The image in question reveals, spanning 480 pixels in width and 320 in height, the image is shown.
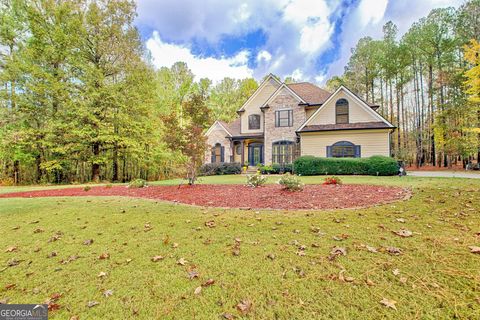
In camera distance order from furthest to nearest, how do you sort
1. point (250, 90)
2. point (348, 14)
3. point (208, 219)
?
point (250, 90)
point (348, 14)
point (208, 219)

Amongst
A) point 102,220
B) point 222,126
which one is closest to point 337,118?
point 222,126

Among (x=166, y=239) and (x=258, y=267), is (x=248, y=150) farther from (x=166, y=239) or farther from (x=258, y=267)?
(x=258, y=267)

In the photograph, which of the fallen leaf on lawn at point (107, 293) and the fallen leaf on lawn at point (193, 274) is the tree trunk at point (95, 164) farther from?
the fallen leaf on lawn at point (193, 274)

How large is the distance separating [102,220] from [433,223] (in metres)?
6.88

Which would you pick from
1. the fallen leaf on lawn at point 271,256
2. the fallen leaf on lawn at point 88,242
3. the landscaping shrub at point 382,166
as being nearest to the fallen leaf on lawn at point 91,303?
the fallen leaf on lawn at point 88,242

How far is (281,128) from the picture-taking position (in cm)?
1938

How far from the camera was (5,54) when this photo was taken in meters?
16.2

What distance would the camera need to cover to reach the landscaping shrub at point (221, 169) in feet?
63.5

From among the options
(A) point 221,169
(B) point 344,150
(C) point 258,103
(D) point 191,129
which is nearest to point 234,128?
(C) point 258,103

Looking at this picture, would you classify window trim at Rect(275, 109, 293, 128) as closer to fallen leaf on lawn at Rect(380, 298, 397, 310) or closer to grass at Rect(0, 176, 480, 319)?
grass at Rect(0, 176, 480, 319)

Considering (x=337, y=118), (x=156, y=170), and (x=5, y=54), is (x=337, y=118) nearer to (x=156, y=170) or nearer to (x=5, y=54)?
(x=156, y=170)

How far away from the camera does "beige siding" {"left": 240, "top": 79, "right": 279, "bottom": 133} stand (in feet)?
69.1

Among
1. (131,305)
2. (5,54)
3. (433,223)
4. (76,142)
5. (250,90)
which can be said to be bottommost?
(131,305)

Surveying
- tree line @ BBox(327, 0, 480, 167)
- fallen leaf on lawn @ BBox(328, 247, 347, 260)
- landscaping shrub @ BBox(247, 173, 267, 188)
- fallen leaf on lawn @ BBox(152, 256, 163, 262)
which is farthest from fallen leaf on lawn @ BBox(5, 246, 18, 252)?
tree line @ BBox(327, 0, 480, 167)
